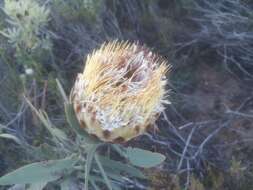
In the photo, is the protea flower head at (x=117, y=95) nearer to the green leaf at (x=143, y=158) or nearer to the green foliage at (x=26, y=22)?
the green leaf at (x=143, y=158)

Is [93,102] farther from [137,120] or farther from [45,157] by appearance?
[45,157]

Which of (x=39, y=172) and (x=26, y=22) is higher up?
(x=26, y=22)

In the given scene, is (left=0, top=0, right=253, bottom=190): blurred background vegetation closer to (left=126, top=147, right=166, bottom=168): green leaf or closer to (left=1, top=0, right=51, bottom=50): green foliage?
(left=1, top=0, right=51, bottom=50): green foliage

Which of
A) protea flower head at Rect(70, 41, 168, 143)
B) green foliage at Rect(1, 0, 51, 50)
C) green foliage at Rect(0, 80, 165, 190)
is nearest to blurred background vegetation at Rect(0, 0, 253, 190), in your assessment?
green foliage at Rect(1, 0, 51, 50)

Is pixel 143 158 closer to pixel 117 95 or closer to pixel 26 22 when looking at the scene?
pixel 117 95

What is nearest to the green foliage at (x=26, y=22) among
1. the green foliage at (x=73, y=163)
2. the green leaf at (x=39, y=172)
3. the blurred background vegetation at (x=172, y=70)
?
the blurred background vegetation at (x=172, y=70)

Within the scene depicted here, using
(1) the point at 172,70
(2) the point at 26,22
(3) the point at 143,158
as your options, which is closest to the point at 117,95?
(3) the point at 143,158

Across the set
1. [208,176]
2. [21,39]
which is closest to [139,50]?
[208,176]
